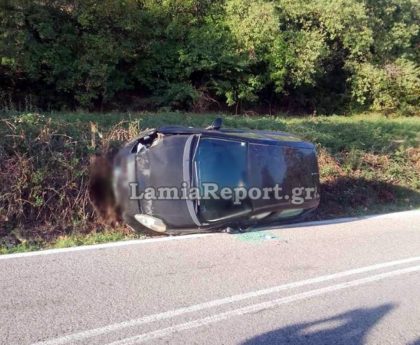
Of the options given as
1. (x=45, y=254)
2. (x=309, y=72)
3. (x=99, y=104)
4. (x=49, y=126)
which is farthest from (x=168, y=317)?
(x=309, y=72)

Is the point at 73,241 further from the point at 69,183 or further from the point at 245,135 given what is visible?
the point at 245,135

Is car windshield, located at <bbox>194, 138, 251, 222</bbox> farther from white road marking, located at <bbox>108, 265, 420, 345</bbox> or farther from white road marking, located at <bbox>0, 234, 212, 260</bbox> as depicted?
white road marking, located at <bbox>108, 265, 420, 345</bbox>

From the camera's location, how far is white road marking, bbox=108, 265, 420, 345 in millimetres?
3721

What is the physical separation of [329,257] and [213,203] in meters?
1.59

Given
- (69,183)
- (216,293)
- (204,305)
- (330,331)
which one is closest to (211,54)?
(69,183)

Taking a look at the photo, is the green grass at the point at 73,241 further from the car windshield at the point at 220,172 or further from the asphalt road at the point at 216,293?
the car windshield at the point at 220,172

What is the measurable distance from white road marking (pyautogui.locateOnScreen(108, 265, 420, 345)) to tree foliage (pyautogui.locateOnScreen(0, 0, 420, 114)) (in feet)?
32.2

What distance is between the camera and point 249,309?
4281 mm

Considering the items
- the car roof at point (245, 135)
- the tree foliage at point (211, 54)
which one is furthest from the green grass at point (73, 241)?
the tree foliage at point (211, 54)

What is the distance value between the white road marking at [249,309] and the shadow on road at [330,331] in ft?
1.36

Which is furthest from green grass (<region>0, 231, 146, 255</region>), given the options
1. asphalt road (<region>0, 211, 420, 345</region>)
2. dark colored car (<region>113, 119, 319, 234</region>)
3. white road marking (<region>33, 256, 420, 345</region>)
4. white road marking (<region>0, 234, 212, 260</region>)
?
white road marking (<region>33, 256, 420, 345</region>)

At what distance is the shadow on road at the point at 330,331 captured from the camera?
3762 millimetres

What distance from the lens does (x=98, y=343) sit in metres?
3.58

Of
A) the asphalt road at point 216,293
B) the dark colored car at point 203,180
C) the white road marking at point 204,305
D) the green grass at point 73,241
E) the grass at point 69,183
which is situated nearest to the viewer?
the white road marking at point 204,305
